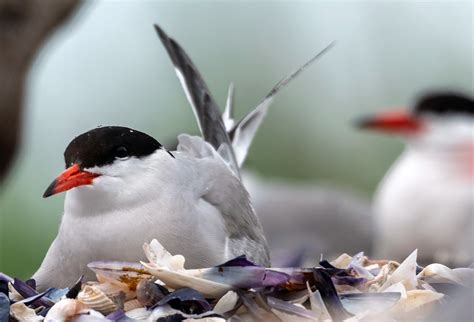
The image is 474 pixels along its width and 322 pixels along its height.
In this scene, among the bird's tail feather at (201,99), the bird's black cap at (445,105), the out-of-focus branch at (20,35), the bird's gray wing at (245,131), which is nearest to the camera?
the bird's tail feather at (201,99)

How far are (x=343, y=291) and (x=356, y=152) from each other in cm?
330

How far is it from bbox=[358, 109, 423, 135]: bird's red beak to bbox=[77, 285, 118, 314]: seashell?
2.33 meters

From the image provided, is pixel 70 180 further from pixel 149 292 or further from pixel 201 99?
pixel 201 99

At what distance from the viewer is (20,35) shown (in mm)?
3010

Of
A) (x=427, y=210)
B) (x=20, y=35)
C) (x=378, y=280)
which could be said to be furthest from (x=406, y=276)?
(x=427, y=210)

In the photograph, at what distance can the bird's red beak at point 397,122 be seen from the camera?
350 cm

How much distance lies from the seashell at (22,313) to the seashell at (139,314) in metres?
0.12

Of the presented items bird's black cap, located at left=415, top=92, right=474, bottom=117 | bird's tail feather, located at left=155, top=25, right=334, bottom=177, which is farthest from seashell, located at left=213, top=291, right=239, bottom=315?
bird's black cap, located at left=415, top=92, right=474, bottom=117

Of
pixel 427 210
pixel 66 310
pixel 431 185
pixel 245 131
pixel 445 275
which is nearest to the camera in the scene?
pixel 66 310

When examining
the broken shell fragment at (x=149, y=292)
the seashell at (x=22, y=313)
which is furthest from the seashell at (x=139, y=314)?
the seashell at (x=22, y=313)

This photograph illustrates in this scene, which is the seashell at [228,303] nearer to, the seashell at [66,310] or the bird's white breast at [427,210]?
the seashell at [66,310]

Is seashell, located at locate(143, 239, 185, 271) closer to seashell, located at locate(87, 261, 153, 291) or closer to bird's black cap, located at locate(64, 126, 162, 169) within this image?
seashell, located at locate(87, 261, 153, 291)

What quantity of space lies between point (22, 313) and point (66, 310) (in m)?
0.09

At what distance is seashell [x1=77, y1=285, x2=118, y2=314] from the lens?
1198 millimetres
